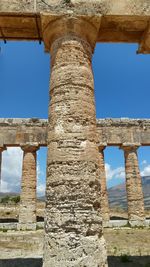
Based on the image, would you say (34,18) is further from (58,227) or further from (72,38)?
(58,227)

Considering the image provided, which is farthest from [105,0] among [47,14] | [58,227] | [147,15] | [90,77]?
[58,227]

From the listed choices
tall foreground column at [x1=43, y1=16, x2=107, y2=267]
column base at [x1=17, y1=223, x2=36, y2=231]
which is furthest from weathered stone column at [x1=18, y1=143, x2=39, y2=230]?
tall foreground column at [x1=43, y1=16, x2=107, y2=267]

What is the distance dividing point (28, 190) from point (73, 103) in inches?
634

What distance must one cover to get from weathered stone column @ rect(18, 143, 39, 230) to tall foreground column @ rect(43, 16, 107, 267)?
50.8 feet

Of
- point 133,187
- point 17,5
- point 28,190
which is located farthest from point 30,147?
point 17,5

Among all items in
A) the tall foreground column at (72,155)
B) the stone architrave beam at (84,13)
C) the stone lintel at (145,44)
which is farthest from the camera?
the stone lintel at (145,44)

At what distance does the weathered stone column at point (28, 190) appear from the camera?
20.4 metres

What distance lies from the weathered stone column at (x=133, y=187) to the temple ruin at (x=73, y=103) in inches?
616

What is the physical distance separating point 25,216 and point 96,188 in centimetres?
1585

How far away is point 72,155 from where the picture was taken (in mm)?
6012

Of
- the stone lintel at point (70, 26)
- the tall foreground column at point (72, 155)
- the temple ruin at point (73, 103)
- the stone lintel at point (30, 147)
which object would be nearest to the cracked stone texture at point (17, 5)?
the temple ruin at point (73, 103)

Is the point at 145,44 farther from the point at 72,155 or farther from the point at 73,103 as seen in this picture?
the point at 72,155

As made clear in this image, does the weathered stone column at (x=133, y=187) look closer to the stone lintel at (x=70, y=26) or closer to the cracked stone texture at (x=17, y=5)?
the stone lintel at (x=70, y=26)

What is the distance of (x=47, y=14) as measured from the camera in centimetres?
692
